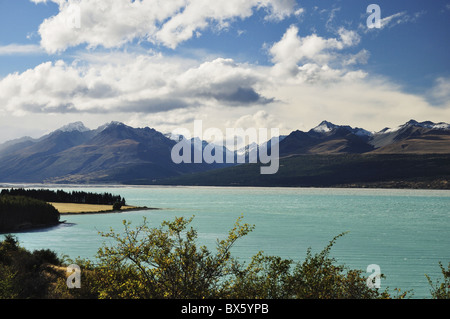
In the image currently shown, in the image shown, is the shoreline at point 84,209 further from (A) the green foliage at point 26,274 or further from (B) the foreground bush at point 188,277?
(B) the foreground bush at point 188,277

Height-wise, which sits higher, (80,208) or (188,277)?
(188,277)

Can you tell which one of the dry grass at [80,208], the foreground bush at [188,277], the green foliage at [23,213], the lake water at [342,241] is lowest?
the lake water at [342,241]

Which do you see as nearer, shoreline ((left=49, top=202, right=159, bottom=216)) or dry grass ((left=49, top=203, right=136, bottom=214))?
shoreline ((left=49, top=202, right=159, bottom=216))

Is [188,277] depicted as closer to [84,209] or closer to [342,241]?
[342,241]

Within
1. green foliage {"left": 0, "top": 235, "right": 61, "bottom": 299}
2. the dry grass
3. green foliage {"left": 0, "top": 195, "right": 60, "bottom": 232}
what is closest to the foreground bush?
green foliage {"left": 0, "top": 235, "right": 61, "bottom": 299}

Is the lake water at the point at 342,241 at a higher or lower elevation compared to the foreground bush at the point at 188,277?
lower

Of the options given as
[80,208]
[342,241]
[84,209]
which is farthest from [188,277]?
[80,208]

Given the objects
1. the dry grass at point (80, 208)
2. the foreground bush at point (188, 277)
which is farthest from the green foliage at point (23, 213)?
the foreground bush at point (188, 277)

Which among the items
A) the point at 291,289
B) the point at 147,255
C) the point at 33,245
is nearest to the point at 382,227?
the point at 33,245

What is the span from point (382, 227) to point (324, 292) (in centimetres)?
10706

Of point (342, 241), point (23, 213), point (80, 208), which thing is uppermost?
point (23, 213)

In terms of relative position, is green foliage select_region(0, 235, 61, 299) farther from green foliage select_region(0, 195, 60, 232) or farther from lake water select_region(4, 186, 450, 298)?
green foliage select_region(0, 195, 60, 232)
